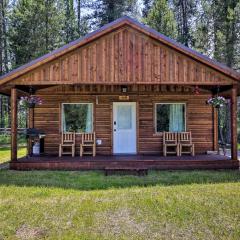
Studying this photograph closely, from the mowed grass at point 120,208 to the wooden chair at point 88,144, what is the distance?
9.81 feet

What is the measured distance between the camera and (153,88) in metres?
11.9

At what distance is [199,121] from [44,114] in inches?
202

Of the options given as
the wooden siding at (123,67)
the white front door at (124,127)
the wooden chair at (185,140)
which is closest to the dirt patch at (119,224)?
the wooden siding at (123,67)

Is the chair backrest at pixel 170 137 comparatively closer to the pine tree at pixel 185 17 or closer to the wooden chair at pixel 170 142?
the wooden chair at pixel 170 142

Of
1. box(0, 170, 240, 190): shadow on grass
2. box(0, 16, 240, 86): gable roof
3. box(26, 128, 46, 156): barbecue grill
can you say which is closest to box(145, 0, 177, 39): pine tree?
box(0, 16, 240, 86): gable roof

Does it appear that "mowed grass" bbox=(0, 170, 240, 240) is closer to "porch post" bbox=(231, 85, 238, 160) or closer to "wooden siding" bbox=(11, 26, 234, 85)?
"porch post" bbox=(231, 85, 238, 160)

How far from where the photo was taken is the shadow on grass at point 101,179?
299 inches

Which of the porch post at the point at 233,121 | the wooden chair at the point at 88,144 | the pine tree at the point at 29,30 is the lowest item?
the wooden chair at the point at 88,144

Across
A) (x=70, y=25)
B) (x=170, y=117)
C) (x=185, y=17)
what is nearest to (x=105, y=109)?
(x=170, y=117)

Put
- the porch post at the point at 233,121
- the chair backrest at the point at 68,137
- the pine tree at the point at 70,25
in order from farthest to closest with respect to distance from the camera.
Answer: the pine tree at the point at 70,25 → the chair backrest at the point at 68,137 → the porch post at the point at 233,121

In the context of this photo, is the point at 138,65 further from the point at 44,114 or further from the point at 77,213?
the point at 77,213

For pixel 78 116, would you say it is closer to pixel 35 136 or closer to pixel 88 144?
pixel 88 144

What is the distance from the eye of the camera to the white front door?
11.9 meters

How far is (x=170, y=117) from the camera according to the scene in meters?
12.0
